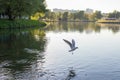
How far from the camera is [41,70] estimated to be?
80.9ft

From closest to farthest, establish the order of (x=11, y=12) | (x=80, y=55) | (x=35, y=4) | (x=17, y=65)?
1. (x=17, y=65)
2. (x=80, y=55)
3. (x=11, y=12)
4. (x=35, y=4)

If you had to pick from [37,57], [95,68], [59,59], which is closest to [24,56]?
[37,57]

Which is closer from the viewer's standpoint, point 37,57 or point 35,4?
point 37,57

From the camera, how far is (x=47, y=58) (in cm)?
3114

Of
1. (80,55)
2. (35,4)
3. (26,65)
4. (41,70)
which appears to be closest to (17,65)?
(26,65)

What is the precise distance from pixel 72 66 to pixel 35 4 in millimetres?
74494

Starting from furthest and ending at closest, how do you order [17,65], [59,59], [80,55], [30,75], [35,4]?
[35,4]
[80,55]
[59,59]
[17,65]
[30,75]

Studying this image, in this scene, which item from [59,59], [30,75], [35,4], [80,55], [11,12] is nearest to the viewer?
[30,75]

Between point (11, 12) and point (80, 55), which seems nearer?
point (80, 55)

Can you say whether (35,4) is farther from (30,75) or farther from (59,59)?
(30,75)

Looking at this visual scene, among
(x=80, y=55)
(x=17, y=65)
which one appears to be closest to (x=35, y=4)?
(x=80, y=55)

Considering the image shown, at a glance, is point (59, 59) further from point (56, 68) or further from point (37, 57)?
point (56, 68)

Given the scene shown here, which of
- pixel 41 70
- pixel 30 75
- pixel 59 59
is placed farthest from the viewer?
pixel 59 59

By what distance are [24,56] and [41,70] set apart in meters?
7.63
